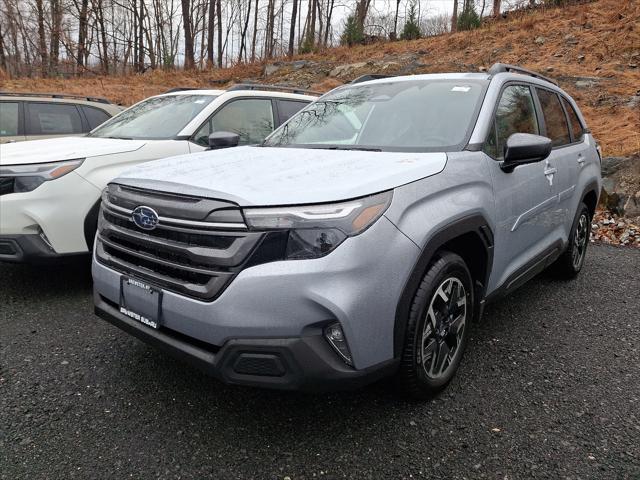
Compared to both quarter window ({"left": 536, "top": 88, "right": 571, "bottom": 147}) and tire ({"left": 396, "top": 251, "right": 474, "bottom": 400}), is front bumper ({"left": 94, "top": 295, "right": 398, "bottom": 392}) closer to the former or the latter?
tire ({"left": 396, "top": 251, "right": 474, "bottom": 400})

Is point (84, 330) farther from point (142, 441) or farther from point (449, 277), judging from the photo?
point (449, 277)

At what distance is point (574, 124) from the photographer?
4242 mm

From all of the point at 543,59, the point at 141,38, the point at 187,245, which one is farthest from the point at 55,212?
the point at 141,38

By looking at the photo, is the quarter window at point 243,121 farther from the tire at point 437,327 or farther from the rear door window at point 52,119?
the rear door window at point 52,119

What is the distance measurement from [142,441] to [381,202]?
1.51 m

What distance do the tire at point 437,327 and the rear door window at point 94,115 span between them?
6.16 metres

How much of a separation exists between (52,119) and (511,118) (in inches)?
242

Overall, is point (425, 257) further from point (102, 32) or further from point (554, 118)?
point (102, 32)

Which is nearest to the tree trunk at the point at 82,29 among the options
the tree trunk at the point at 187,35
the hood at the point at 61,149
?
the tree trunk at the point at 187,35

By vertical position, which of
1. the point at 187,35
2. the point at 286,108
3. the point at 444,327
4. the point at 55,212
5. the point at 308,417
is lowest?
the point at 308,417

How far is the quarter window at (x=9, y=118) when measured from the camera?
6352 millimetres

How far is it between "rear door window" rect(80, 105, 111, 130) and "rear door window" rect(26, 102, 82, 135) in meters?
0.12

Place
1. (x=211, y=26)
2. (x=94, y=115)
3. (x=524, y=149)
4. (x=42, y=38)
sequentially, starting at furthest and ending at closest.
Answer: (x=211, y=26) → (x=42, y=38) → (x=94, y=115) → (x=524, y=149)

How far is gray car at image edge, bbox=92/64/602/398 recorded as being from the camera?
186cm
